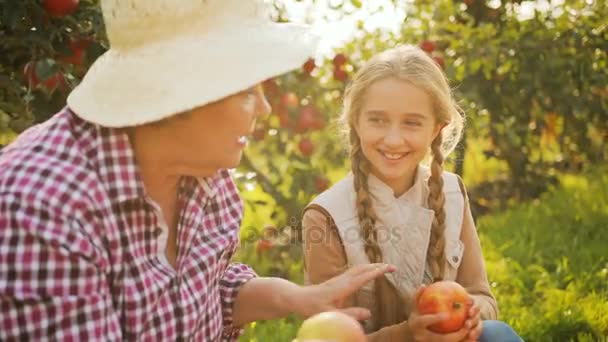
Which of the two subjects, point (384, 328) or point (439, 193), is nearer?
point (384, 328)

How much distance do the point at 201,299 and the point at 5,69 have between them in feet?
3.48

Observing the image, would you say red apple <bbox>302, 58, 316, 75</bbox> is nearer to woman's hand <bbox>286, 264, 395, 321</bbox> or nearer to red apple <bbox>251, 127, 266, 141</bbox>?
red apple <bbox>251, 127, 266, 141</bbox>

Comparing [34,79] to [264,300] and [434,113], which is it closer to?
[264,300]

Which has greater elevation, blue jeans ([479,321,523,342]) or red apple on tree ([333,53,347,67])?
red apple on tree ([333,53,347,67])

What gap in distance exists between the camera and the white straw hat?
173 cm

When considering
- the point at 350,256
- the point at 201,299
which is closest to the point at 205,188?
the point at 201,299

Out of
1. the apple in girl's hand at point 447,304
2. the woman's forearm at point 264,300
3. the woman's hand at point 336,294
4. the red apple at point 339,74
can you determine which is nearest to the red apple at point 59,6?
the woman's forearm at point 264,300

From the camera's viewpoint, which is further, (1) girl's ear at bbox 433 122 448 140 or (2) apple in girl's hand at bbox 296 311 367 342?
(1) girl's ear at bbox 433 122 448 140

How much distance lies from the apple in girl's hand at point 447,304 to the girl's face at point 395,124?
45 centimetres

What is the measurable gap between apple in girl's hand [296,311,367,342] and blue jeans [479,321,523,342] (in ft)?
2.03

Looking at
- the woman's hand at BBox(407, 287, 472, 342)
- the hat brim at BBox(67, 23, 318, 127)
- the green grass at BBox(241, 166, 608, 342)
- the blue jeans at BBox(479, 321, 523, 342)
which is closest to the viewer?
the hat brim at BBox(67, 23, 318, 127)

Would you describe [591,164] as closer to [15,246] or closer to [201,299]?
[201,299]

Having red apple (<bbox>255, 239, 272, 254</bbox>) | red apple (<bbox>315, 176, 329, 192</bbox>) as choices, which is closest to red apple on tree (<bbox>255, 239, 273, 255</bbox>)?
red apple (<bbox>255, 239, 272, 254</bbox>)

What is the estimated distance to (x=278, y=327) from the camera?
325 centimetres
